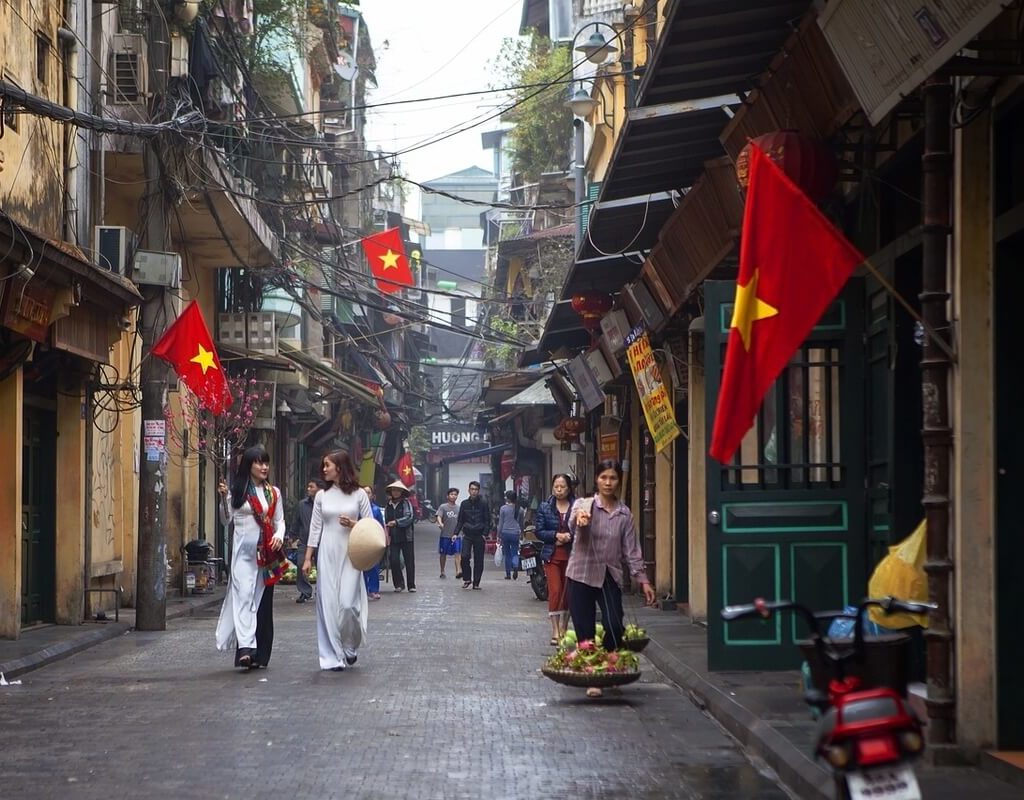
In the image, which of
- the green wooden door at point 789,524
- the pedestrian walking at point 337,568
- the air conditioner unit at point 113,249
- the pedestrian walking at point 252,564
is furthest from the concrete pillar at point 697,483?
the air conditioner unit at point 113,249

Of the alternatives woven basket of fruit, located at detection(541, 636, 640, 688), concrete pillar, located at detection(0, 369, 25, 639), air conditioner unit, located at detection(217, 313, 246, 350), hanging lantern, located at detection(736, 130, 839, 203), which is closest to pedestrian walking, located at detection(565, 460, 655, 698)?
woven basket of fruit, located at detection(541, 636, 640, 688)

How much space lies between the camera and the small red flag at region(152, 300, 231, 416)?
748 inches

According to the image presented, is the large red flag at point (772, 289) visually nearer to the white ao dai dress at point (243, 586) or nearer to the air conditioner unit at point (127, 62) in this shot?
the white ao dai dress at point (243, 586)

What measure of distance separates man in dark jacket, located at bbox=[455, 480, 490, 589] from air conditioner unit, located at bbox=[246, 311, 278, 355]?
Answer: 4.60m

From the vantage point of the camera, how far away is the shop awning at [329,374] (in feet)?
A: 114

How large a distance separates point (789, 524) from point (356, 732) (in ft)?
13.7

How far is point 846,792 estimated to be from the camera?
5449 millimetres

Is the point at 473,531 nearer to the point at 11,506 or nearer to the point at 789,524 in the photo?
the point at 11,506

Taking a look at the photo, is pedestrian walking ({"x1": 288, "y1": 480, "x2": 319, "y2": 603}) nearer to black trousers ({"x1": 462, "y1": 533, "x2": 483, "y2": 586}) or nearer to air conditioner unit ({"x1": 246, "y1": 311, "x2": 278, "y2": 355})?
air conditioner unit ({"x1": 246, "y1": 311, "x2": 278, "y2": 355})

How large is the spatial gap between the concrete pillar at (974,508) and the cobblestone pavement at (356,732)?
117 centimetres

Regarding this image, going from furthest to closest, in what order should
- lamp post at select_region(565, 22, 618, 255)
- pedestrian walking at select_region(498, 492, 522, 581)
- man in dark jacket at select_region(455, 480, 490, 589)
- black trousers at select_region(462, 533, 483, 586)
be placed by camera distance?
1. pedestrian walking at select_region(498, 492, 522, 581)
2. man in dark jacket at select_region(455, 480, 490, 589)
3. black trousers at select_region(462, 533, 483, 586)
4. lamp post at select_region(565, 22, 618, 255)

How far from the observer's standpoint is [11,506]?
17.2 meters

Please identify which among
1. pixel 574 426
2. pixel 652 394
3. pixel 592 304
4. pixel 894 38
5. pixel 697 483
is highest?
pixel 592 304

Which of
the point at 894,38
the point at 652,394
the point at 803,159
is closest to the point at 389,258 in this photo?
the point at 652,394
